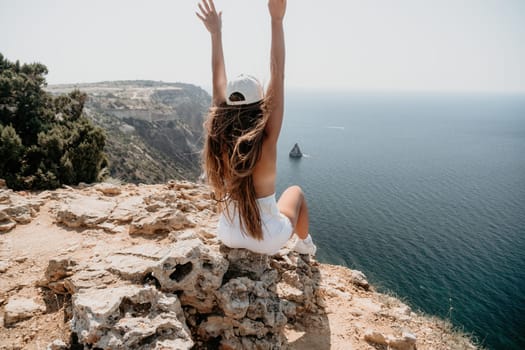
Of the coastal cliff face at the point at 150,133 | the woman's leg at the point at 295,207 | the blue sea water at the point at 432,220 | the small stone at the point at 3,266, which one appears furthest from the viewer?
the coastal cliff face at the point at 150,133

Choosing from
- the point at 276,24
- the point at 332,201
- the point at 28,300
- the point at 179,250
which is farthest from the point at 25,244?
the point at 332,201

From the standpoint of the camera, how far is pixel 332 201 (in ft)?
135

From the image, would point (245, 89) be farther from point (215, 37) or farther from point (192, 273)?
point (192, 273)

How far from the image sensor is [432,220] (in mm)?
34844

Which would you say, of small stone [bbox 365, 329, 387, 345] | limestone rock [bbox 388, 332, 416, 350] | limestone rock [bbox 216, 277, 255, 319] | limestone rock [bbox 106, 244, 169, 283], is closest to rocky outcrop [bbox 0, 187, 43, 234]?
limestone rock [bbox 106, 244, 169, 283]

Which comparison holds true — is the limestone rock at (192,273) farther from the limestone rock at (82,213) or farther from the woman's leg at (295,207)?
the limestone rock at (82,213)

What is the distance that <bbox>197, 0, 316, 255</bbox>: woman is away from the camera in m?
2.75

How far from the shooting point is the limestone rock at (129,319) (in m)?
2.39

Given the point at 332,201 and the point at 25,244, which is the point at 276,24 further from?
the point at 332,201

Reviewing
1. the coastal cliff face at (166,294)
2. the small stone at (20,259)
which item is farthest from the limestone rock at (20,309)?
the small stone at (20,259)

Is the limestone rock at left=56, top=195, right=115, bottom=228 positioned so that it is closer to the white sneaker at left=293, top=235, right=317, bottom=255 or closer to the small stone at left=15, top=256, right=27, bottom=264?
the small stone at left=15, top=256, right=27, bottom=264

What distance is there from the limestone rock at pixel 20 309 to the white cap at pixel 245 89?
10.2 feet

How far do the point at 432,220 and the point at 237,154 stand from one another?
3781 centimetres

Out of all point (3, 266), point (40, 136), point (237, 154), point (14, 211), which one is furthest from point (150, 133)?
point (237, 154)
